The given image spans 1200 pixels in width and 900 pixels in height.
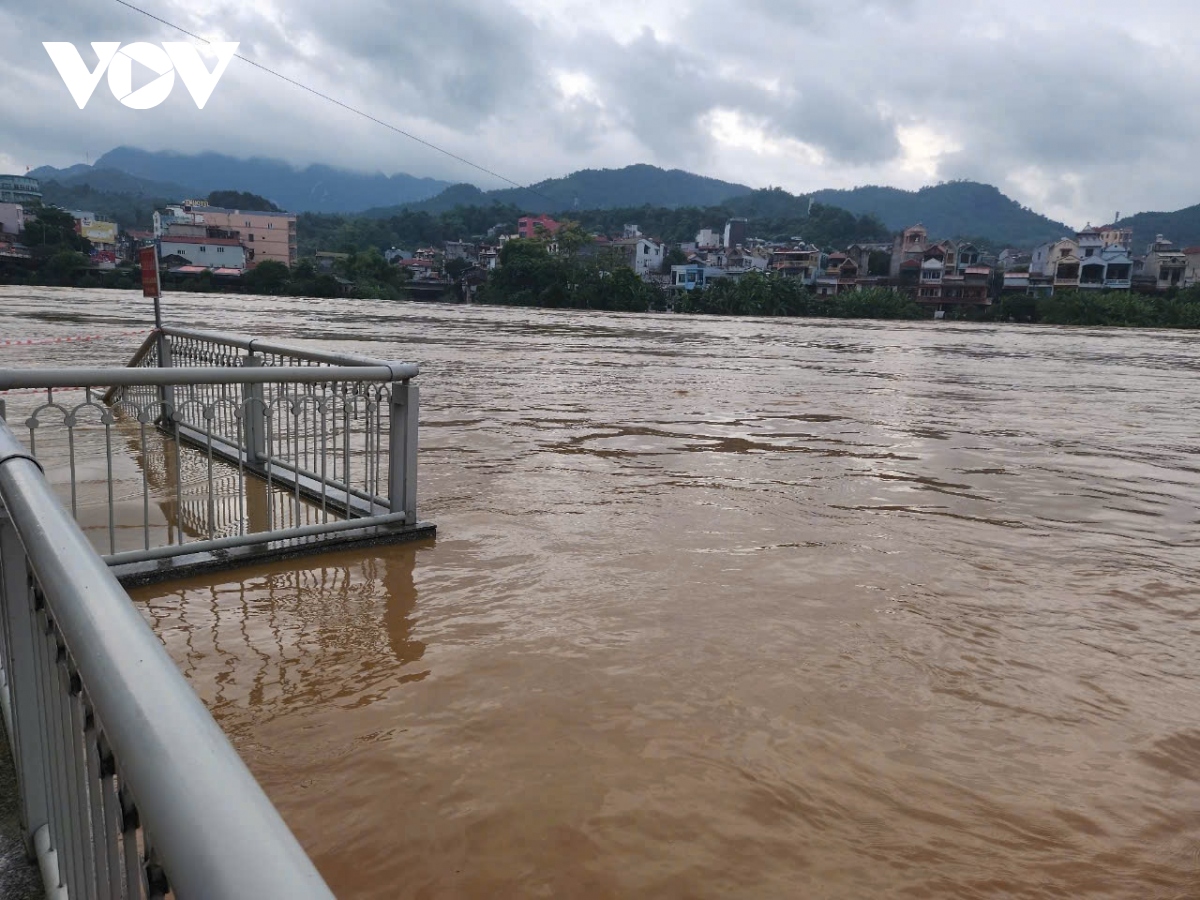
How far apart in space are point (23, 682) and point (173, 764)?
62.3 inches

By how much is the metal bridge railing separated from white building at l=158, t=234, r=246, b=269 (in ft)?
284

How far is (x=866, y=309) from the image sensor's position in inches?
2815

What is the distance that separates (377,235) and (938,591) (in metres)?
134

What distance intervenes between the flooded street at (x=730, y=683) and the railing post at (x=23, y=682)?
0.90 metres

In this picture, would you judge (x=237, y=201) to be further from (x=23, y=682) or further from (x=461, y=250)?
(x=23, y=682)

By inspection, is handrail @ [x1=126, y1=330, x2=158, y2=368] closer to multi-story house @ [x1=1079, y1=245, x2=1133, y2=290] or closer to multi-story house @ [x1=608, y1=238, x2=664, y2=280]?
multi-story house @ [x1=1079, y1=245, x2=1133, y2=290]

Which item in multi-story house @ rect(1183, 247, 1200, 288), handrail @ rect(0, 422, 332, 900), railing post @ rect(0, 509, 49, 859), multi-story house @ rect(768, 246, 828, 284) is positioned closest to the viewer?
handrail @ rect(0, 422, 332, 900)

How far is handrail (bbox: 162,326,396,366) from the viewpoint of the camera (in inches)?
226

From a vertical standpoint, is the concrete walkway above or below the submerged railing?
below

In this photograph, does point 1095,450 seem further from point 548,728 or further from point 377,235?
point 377,235

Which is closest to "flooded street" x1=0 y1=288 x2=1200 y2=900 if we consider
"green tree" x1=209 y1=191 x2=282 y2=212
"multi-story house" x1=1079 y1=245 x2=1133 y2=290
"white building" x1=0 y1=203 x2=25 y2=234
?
"multi-story house" x1=1079 y1=245 x2=1133 y2=290

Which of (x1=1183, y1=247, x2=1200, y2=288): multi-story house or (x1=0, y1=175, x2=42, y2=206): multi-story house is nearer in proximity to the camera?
(x1=1183, y1=247, x2=1200, y2=288): multi-story house

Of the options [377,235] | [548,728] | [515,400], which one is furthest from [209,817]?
[377,235]

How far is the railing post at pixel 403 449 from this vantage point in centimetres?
556
